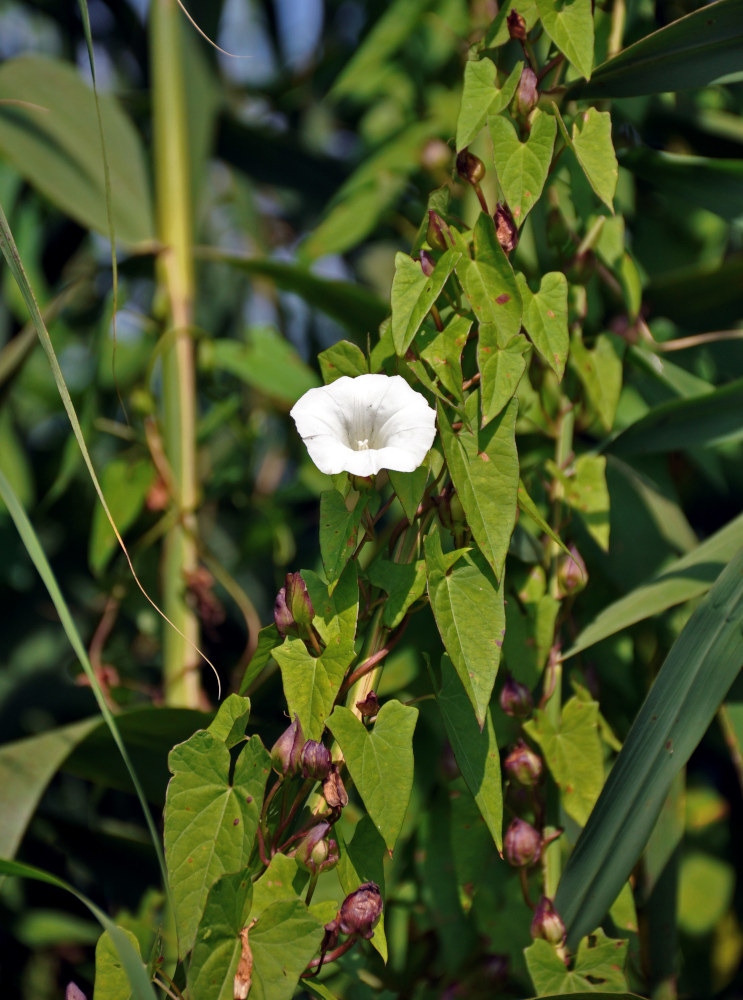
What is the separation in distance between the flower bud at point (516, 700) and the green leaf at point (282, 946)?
0.17m

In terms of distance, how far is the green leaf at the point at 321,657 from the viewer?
1.20ft

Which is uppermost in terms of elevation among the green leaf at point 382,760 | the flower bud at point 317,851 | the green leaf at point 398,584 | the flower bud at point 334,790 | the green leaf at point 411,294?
the green leaf at point 411,294

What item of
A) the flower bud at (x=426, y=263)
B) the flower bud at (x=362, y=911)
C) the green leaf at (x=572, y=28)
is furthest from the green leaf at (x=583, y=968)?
the green leaf at (x=572, y=28)

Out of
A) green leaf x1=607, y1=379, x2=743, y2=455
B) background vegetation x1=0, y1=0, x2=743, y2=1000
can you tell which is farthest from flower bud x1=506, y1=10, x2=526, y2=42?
green leaf x1=607, y1=379, x2=743, y2=455

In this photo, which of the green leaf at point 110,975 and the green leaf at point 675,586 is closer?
the green leaf at point 110,975

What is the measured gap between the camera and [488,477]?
38cm

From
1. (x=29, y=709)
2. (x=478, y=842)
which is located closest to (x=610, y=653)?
(x=478, y=842)

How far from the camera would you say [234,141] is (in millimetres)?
1021

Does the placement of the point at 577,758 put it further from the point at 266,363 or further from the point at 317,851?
the point at 266,363

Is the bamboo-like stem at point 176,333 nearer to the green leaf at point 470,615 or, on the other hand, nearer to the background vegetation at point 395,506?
the background vegetation at point 395,506

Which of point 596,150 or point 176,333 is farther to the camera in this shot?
point 176,333

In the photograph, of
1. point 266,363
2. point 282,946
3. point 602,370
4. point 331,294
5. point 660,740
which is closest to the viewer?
point 282,946

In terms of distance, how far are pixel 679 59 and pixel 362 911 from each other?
0.47 m

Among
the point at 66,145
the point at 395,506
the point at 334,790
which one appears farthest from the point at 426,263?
the point at 66,145
